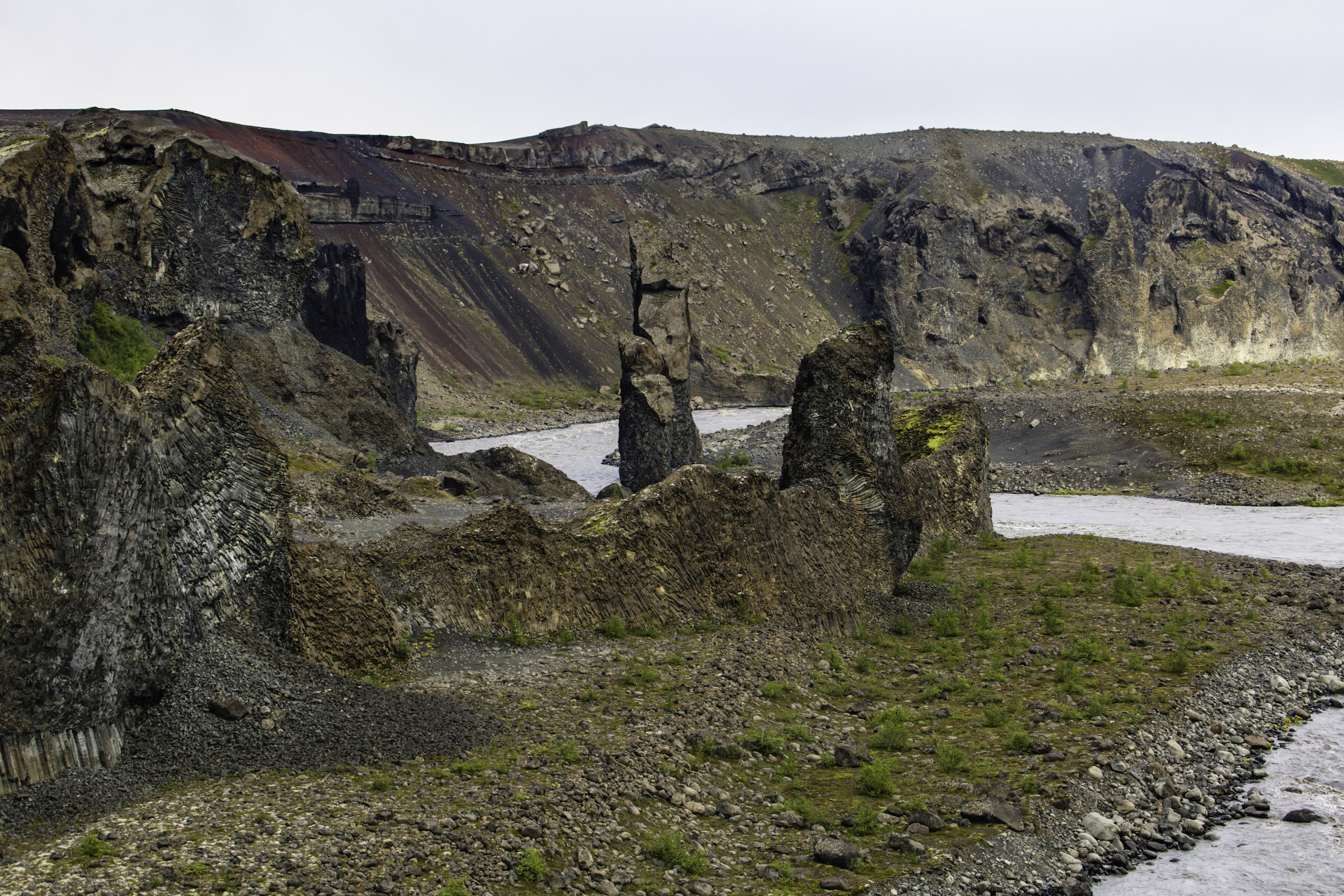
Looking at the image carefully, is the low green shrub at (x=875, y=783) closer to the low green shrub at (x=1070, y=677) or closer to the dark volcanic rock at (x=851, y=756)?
the dark volcanic rock at (x=851, y=756)

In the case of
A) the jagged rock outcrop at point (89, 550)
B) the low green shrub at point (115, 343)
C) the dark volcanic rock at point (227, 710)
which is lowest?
the dark volcanic rock at point (227, 710)

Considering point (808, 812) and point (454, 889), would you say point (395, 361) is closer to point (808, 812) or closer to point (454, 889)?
point (808, 812)

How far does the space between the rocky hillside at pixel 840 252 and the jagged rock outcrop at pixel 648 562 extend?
71227 millimetres

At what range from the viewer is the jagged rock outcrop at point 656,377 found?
3622 cm

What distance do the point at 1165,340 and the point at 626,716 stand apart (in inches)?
4316

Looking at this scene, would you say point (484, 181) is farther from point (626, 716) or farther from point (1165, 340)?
point (626, 716)

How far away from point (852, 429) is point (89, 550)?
14029 mm

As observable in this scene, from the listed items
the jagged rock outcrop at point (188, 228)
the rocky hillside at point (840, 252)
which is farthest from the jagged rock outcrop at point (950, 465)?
the rocky hillside at point (840, 252)

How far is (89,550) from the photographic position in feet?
29.5

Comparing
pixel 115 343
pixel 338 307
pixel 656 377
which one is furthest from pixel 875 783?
pixel 338 307

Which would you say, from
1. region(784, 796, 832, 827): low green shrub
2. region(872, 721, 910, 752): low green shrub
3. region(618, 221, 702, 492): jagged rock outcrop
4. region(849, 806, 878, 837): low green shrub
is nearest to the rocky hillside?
region(618, 221, 702, 492): jagged rock outcrop

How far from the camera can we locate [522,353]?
94.2 m

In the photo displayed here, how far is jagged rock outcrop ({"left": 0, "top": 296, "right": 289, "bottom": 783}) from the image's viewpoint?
8.51m

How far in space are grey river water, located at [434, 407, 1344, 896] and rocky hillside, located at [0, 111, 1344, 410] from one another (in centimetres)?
2562
